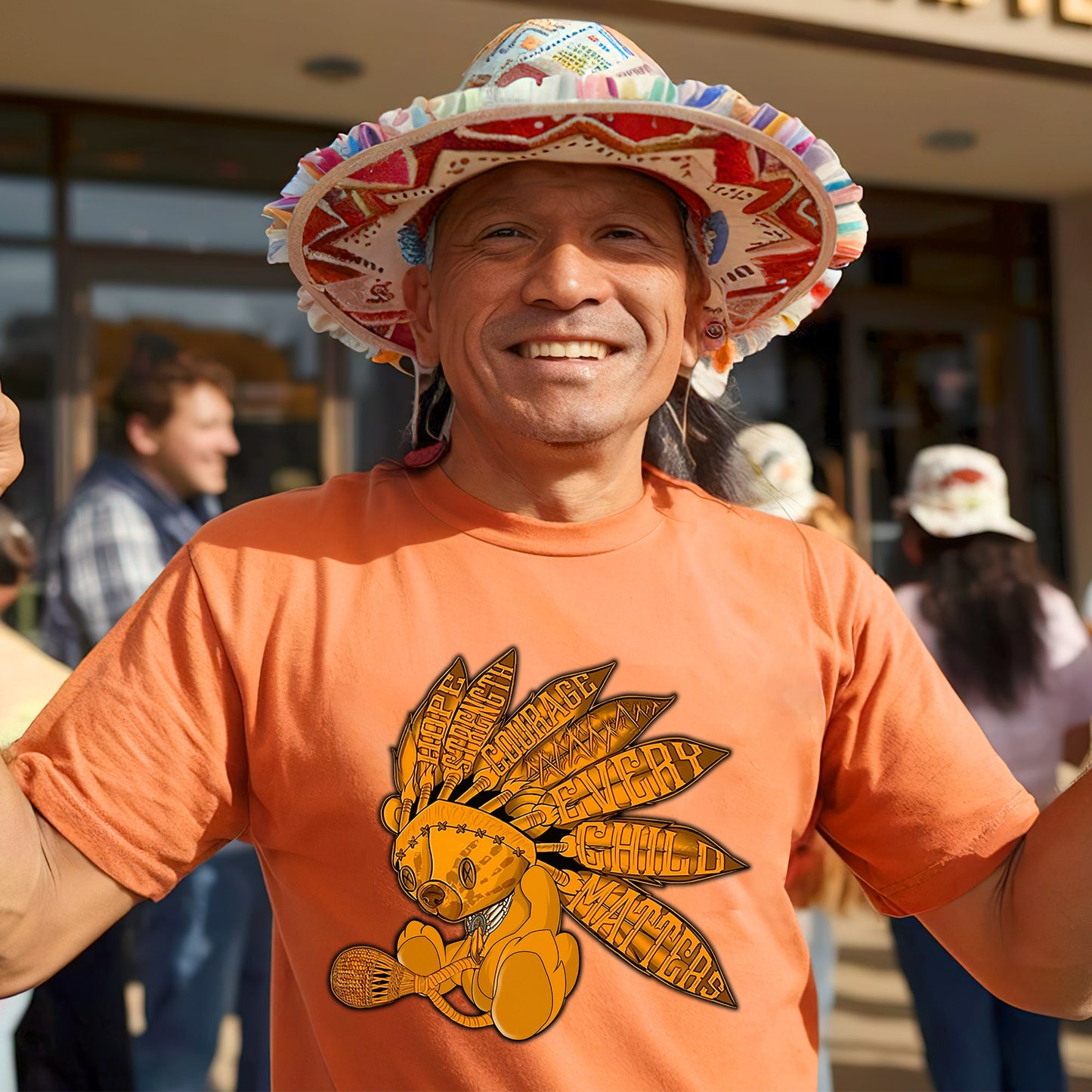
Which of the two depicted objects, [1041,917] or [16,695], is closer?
[1041,917]

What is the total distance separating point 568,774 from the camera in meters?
1.46

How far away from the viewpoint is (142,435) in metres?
4.07

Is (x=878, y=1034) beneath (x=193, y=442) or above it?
beneath

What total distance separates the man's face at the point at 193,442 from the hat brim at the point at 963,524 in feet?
7.42

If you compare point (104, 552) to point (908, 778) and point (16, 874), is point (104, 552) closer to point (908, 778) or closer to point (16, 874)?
point (16, 874)

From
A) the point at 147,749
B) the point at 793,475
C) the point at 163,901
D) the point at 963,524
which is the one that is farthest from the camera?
the point at 793,475

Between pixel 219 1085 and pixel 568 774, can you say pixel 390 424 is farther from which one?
pixel 568 774

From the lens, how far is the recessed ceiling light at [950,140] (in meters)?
6.95

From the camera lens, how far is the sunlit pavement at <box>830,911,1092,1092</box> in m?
4.30

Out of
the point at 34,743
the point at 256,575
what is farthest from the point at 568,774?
the point at 34,743

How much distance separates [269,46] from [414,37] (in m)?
0.66

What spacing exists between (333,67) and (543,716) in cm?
501

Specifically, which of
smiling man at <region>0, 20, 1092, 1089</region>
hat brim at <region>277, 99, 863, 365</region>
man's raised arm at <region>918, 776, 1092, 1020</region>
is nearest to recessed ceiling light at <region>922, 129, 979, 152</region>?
hat brim at <region>277, 99, 863, 365</region>

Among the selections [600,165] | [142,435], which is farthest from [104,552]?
[600,165]
